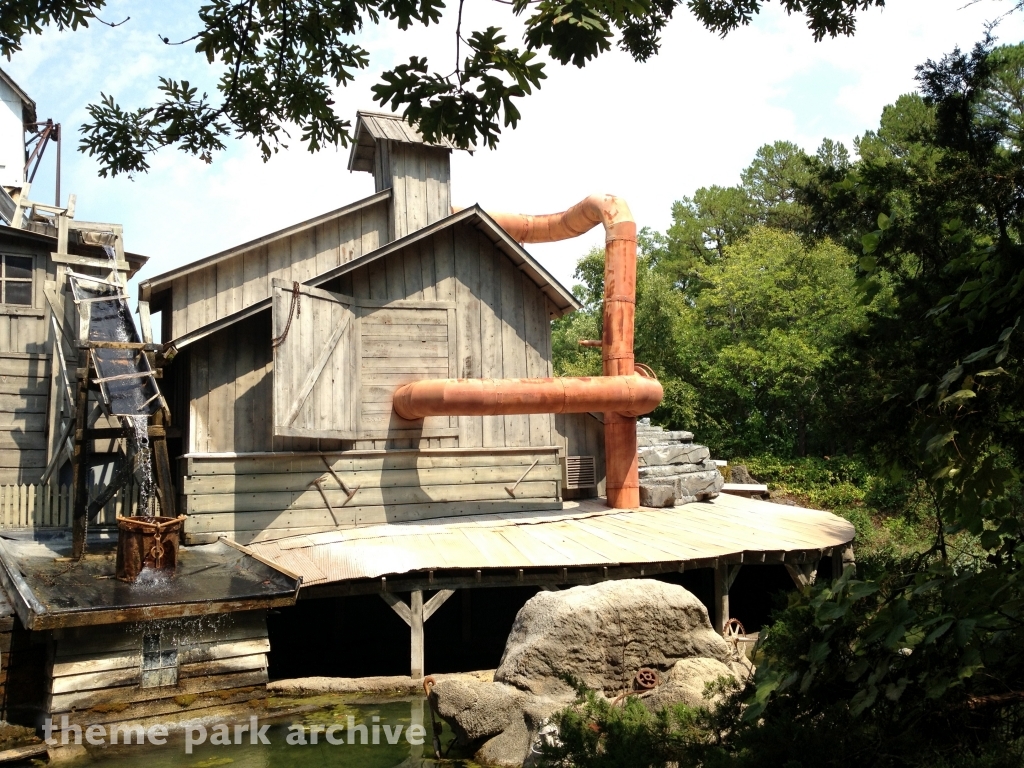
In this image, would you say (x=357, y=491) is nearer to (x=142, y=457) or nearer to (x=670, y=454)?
(x=142, y=457)

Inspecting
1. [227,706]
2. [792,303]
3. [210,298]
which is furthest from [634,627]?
[792,303]

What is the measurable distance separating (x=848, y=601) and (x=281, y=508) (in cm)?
1099

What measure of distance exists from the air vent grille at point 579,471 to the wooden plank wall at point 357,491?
3.02ft

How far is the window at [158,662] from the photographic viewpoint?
9.39m

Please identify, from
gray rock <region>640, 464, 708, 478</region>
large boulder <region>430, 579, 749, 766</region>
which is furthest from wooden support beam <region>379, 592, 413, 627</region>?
gray rock <region>640, 464, 708, 478</region>

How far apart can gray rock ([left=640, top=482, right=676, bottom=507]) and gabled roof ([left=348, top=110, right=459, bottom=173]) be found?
6.79m

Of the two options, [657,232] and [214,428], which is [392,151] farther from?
[657,232]

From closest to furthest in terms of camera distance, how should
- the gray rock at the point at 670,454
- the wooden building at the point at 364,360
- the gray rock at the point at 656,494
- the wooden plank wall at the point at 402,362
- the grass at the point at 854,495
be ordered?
the wooden building at the point at 364,360, the wooden plank wall at the point at 402,362, the gray rock at the point at 656,494, the gray rock at the point at 670,454, the grass at the point at 854,495

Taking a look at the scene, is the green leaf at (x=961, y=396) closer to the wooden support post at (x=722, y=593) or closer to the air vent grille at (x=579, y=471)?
the wooden support post at (x=722, y=593)

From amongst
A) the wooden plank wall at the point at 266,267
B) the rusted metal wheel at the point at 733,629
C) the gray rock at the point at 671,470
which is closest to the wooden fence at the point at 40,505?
the wooden plank wall at the point at 266,267

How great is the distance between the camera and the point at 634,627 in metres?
8.44

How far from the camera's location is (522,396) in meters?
13.7

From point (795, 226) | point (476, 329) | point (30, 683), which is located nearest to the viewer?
point (30, 683)

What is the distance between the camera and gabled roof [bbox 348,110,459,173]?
649 inches
